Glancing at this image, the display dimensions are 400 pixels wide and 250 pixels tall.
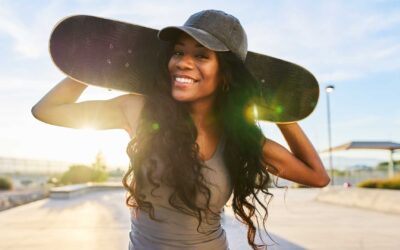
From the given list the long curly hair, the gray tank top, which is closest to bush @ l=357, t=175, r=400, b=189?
the long curly hair

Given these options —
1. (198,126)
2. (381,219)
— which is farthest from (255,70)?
(381,219)

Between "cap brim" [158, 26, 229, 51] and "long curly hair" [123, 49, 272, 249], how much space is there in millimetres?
129

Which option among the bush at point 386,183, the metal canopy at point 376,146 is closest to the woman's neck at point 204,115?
the bush at point 386,183

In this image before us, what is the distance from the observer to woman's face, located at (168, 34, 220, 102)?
2.11 m

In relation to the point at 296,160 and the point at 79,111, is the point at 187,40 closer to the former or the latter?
the point at 79,111

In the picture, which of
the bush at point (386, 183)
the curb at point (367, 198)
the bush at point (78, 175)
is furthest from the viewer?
the bush at point (78, 175)

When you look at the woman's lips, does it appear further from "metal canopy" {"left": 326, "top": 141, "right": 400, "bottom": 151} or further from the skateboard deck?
"metal canopy" {"left": 326, "top": 141, "right": 400, "bottom": 151}

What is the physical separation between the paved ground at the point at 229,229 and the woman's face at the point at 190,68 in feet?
14.7

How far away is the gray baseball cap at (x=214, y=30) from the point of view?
2.05 metres

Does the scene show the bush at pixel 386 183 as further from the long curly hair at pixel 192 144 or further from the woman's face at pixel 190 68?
Answer: the woman's face at pixel 190 68

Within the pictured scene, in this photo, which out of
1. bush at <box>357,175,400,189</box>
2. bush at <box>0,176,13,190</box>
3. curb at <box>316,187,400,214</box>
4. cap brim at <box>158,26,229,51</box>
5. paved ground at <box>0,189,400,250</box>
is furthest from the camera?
bush at <box>0,176,13,190</box>

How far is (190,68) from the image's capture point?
210 centimetres

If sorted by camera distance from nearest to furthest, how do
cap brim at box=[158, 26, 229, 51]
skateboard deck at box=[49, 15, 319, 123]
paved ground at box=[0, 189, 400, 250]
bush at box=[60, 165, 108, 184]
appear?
cap brim at box=[158, 26, 229, 51]
skateboard deck at box=[49, 15, 319, 123]
paved ground at box=[0, 189, 400, 250]
bush at box=[60, 165, 108, 184]

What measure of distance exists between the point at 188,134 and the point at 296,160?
0.55 m
